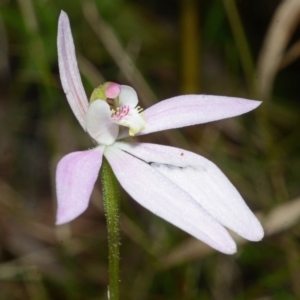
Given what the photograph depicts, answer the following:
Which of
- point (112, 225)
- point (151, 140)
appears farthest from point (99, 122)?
point (151, 140)

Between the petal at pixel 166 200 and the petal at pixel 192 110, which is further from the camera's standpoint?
the petal at pixel 192 110

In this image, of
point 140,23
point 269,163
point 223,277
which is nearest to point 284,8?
point 269,163

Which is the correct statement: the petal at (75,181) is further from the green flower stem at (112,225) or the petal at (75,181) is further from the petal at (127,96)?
the petal at (127,96)

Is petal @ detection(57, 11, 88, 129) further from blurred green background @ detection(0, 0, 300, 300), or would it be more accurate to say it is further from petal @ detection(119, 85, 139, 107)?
blurred green background @ detection(0, 0, 300, 300)

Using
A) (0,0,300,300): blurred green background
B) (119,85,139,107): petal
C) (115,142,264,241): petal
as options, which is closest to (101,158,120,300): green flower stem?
(115,142,264,241): petal

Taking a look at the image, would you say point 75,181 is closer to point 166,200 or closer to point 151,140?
point 166,200

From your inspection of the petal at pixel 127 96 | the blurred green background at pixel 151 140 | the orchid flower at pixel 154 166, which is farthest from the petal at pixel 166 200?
the blurred green background at pixel 151 140

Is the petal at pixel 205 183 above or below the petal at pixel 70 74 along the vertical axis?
below
